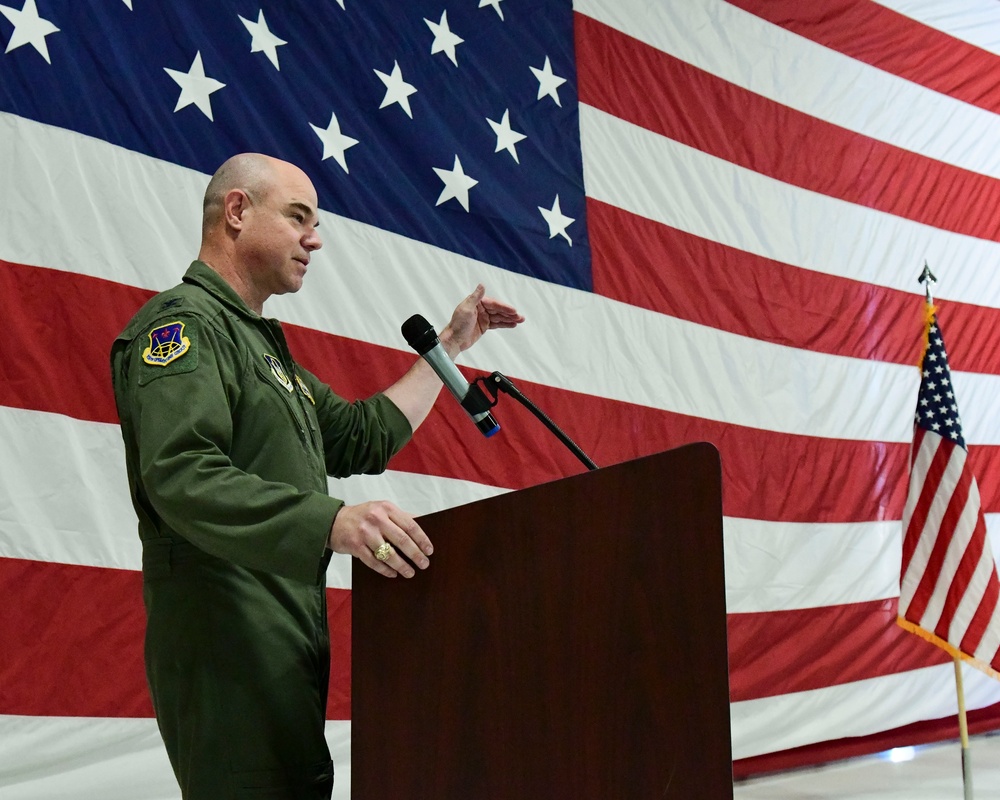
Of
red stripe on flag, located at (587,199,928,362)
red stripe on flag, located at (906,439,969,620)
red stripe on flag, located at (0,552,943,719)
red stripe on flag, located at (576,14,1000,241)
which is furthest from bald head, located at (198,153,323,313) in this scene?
red stripe on flag, located at (906,439,969,620)

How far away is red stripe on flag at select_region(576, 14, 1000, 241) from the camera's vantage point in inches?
146

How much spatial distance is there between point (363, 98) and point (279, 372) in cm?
180

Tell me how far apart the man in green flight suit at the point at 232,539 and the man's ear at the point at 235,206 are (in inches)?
4.0

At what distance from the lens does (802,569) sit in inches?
149

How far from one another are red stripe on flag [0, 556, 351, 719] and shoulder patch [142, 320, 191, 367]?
3.87 feet

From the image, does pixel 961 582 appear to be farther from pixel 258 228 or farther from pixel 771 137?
pixel 258 228

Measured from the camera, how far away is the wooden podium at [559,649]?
82 centimetres

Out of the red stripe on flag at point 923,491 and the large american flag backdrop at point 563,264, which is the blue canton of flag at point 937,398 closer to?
the red stripe on flag at point 923,491

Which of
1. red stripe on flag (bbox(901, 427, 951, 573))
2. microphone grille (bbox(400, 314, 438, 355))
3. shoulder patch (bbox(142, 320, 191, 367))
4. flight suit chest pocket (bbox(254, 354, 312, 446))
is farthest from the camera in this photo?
red stripe on flag (bbox(901, 427, 951, 573))

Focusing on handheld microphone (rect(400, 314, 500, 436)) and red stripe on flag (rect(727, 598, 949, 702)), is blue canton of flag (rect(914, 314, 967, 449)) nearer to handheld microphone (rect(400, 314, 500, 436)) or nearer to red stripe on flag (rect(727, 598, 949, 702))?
red stripe on flag (rect(727, 598, 949, 702))

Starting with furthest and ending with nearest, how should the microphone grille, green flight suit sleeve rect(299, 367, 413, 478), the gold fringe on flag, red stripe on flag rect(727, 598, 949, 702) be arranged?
red stripe on flag rect(727, 598, 949, 702) < the gold fringe on flag < green flight suit sleeve rect(299, 367, 413, 478) < the microphone grille

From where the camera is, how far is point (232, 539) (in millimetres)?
1016

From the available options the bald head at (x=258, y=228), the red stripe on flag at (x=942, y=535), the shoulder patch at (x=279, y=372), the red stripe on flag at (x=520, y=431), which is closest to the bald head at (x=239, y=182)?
the bald head at (x=258, y=228)

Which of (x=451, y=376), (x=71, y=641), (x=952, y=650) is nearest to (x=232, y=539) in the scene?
(x=451, y=376)
